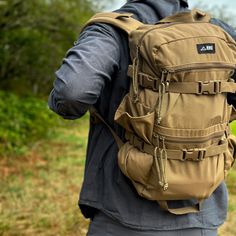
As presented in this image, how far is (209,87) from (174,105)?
0.12 m

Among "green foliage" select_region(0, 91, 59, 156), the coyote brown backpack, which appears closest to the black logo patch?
the coyote brown backpack

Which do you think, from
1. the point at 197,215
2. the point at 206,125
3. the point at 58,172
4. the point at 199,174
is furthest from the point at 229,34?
the point at 58,172

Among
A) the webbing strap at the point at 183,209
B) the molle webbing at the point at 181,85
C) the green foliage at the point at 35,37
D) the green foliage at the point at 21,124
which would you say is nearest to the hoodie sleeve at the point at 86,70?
the molle webbing at the point at 181,85

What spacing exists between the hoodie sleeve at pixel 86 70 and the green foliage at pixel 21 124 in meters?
5.35

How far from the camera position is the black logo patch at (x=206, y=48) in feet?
4.94

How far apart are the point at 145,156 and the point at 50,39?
34.8 feet

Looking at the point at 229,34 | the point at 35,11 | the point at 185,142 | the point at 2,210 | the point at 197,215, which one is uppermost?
the point at 229,34

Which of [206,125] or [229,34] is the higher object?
[229,34]

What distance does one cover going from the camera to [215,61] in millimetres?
1519

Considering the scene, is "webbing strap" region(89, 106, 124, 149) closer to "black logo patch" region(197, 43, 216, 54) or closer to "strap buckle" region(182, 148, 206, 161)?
"strap buckle" region(182, 148, 206, 161)

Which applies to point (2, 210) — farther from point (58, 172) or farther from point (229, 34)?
point (229, 34)

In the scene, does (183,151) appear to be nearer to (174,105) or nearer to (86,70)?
(174,105)

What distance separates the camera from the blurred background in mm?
4418

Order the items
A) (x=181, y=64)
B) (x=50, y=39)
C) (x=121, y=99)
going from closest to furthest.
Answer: (x=181, y=64), (x=121, y=99), (x=50, y=39)
